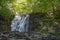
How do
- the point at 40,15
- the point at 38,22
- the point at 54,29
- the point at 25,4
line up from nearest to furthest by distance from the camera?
the point at 54,29 → the point at 38,22 → the point at 40,15 → the point at 25,4

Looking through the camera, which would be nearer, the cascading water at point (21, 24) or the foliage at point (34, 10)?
the cascading water at point (21, 24)

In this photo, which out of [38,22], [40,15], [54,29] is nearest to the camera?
[54,29]

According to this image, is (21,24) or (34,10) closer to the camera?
(21,24)

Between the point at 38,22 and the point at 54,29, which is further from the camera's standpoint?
the point at 38,22

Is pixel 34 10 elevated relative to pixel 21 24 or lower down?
elevated

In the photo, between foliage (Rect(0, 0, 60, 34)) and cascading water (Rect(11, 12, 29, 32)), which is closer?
cascading water (Rect(11, 12, 29, 32))

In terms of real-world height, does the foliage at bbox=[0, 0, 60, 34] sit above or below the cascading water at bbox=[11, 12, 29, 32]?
above

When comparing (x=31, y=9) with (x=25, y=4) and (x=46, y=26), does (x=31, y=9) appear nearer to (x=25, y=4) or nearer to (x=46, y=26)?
(x=25, y=4)

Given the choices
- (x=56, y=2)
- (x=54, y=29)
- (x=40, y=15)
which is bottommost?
(x=54, y=29)

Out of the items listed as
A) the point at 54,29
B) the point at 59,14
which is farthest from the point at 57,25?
the point at 59,14

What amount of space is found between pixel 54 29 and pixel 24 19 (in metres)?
3.48

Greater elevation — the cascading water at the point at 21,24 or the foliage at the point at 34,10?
the foliage at the point at 34,10

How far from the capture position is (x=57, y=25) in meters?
19.0

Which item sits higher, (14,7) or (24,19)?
(14,7)
